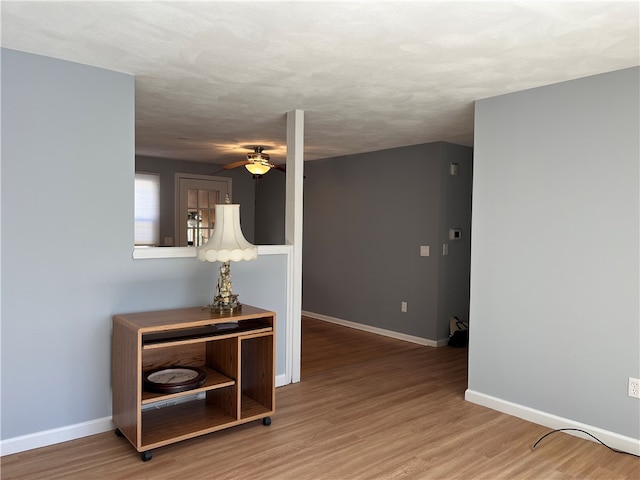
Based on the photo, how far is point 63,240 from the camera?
9.37 feet

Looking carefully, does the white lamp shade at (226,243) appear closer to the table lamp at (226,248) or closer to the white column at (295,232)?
the table lamp at (226,248)

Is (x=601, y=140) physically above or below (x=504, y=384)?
above

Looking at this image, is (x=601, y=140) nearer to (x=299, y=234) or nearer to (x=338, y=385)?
(x=299, y=234)

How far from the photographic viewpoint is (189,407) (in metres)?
3.27

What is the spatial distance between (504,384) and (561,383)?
402 mm

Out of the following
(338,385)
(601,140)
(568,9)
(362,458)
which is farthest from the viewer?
(338,385)

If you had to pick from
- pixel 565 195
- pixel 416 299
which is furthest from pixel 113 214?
pixel 416 299

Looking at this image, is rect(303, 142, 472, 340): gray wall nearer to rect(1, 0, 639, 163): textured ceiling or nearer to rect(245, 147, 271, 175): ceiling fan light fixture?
rect(245, 147, 271, 175): ceiling fan light fixture

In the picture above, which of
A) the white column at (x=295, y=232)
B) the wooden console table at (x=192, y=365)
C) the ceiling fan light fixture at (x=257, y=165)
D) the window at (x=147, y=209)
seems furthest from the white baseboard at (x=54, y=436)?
the window at (x=147, y=209)

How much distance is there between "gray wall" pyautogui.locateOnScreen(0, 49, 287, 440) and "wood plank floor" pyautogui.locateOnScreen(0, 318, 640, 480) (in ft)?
1.02

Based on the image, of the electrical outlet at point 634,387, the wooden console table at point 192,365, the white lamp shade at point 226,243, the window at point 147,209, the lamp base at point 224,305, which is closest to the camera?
the wooden console table at point 192,365

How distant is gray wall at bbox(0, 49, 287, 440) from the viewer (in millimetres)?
2705

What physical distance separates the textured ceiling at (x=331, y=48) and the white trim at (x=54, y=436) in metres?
2.10

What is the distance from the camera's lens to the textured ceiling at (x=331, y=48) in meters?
2.15
